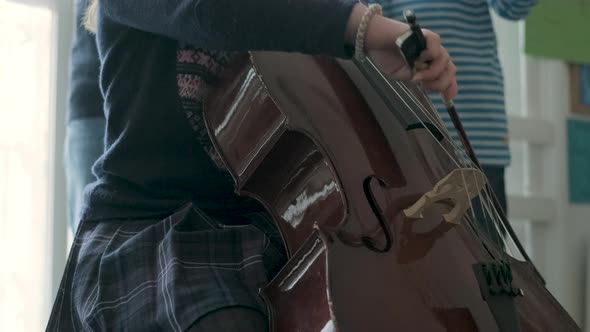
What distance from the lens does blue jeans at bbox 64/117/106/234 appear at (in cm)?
110

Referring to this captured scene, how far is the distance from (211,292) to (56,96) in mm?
798

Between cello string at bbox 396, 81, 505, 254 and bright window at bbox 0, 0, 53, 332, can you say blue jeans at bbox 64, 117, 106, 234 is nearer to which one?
bright window at bbox 0, 0, 53, 332

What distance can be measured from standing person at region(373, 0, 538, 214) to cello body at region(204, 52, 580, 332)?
49 centimetres

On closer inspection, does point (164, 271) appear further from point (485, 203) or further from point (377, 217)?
point (485, 203)

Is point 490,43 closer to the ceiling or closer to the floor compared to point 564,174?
closer to the ceiling

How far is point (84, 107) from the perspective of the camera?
43.6 inches

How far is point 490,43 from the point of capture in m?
1.37

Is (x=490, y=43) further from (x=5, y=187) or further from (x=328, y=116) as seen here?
(x=5, y=187)

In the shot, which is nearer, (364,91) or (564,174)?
(364,91)

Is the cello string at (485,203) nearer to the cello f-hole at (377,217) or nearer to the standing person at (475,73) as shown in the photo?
the cello f-hole at (377,217)

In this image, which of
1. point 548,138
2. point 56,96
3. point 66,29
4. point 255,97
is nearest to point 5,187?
point 56,96

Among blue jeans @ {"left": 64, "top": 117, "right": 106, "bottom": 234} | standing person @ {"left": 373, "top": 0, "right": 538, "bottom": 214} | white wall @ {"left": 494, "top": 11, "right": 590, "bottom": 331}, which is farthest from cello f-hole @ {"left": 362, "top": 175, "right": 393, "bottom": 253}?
white wall @ {"left": 494, "top": 11, "right": 590, "bottom": 331}

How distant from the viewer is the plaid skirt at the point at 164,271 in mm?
668

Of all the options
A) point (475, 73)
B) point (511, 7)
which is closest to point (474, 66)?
point (475, 73)
